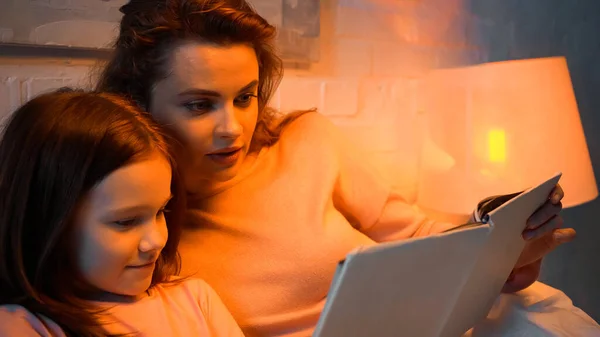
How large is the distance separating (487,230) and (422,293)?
106 millimetres

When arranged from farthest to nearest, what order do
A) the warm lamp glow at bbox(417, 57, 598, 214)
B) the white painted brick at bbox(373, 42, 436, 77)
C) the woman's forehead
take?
the white painted brick at bbox(373, 42, 436, 77) → the warm lamp glow at bbox(417, 57, 598, 214) → the woman's forehead

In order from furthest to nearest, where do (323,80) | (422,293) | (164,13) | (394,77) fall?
(394,77)
(323,80)
(164,13)
(422,293)

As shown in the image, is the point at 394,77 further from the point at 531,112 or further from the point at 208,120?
the point at 208,120

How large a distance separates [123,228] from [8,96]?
0.34 meters

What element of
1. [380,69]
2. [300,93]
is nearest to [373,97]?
[380,69]

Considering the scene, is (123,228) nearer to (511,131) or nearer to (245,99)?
(245,99)

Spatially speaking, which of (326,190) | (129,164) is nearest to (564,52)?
(326,190)

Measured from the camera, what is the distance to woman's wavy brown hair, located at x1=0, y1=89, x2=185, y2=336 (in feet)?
1.90

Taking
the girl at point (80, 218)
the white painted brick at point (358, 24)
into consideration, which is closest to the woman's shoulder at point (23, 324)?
the girl at point (80, 218)

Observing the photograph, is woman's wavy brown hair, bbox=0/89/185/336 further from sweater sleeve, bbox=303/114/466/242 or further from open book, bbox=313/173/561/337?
sweater sleeve, bbox=303/114/466/242

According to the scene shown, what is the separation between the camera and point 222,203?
86 cm

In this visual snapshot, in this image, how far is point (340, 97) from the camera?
122cm

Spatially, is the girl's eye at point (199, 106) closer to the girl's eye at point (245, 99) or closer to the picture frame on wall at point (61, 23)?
the girl's eye at point (245, 99)

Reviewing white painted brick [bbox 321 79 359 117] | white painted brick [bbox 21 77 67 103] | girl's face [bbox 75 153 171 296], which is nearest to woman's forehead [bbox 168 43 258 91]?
girl's face [bbox 75 153 171 296]
